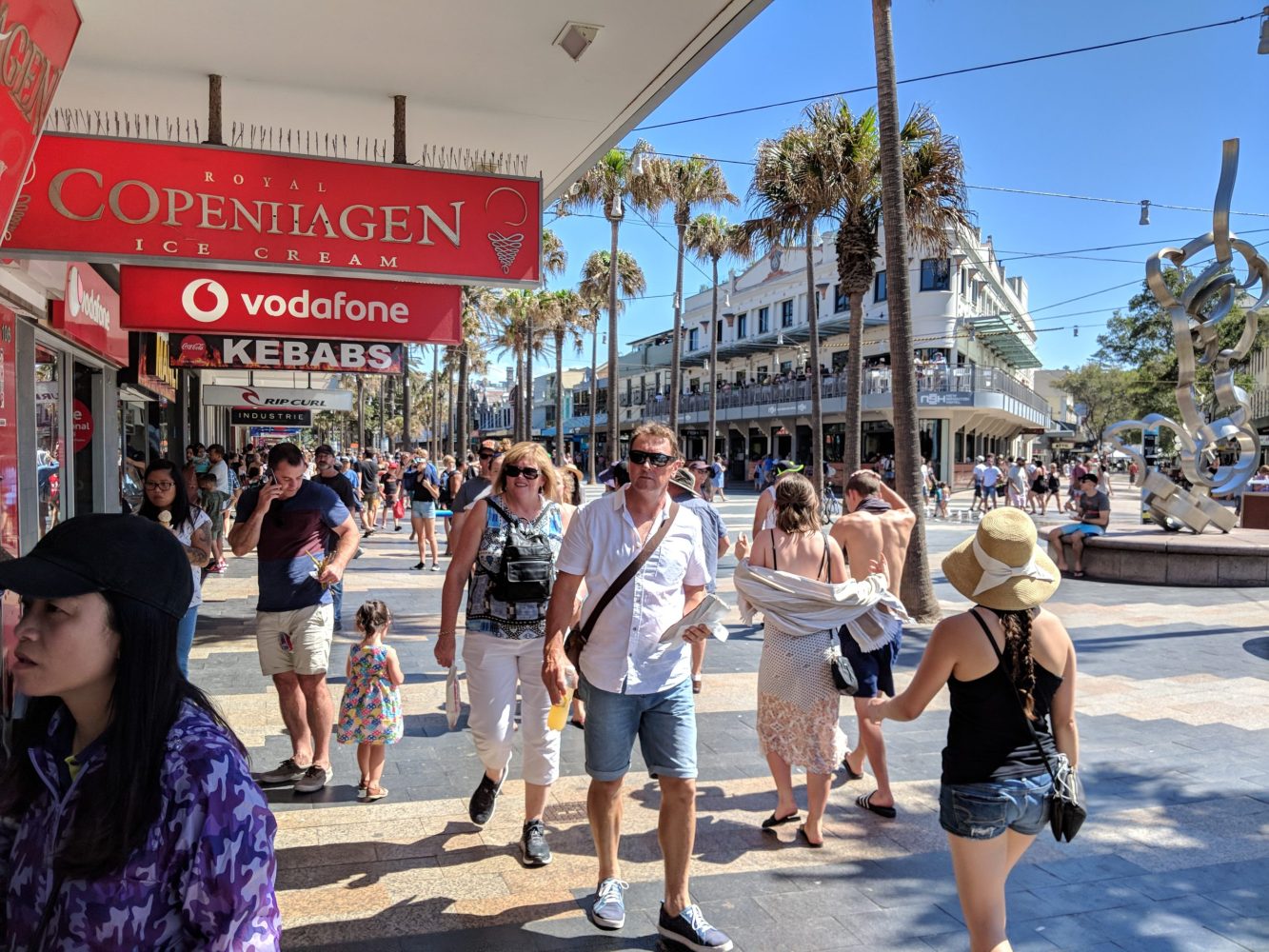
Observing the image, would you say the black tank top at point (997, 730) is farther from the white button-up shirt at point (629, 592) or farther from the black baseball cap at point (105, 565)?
the black baseball cap at point (105, 565)

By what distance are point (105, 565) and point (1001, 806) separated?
267 centimetres

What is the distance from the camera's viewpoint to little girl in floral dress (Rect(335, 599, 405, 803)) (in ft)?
16.0

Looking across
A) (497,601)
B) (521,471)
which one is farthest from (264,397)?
(497,601)

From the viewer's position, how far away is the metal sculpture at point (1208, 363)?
50.4 feet

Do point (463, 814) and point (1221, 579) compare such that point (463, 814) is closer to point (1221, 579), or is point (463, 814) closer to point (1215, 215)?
point (1221, 579)

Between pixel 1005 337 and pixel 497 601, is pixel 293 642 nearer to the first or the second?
pixel 497 601

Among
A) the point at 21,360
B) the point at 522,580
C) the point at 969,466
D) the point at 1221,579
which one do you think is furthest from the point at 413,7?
the point at 969,466

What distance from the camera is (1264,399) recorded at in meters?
46.4

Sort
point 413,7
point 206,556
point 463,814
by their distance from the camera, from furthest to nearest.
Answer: point 206,556
point 463,814
point 413,7

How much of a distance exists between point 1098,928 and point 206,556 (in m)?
5.02

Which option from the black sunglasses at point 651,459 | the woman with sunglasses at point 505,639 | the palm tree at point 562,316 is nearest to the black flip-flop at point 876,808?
the woman with sunglasses at point 505,639

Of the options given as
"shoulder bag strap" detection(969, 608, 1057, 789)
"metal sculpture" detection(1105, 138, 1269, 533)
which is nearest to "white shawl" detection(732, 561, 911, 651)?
"shoulder bag strap" detection(969, 608, 1057, 789)

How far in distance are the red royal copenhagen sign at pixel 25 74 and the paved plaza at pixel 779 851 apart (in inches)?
111

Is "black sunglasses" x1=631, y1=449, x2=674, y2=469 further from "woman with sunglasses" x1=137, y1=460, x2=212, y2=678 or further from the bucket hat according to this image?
"woman with sunglasses" x1=137, y1=460, x2=212, y2=678
